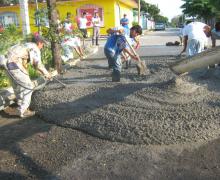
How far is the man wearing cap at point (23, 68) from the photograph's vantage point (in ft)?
23.1

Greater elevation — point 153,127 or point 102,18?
point 102,18

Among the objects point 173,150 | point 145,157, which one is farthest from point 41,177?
point 173,150

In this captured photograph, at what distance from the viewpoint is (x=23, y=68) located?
7176 millimetres

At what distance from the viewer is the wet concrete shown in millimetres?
5488

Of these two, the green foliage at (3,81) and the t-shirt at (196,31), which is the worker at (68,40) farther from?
the t-shirt at (196,31)

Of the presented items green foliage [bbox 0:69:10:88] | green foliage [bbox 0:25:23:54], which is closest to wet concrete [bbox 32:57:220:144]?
green foliage [bbox 0:69:10:88]

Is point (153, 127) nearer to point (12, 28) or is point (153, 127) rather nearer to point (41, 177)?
point (41, 177)

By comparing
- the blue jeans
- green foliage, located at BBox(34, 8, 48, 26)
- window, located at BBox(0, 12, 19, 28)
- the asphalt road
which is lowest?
the asphalt road

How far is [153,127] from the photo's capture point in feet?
18.1

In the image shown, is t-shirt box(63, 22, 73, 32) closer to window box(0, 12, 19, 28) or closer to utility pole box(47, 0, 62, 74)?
utility pole box(47, 0, 62, 74)

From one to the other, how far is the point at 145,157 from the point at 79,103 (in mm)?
2547

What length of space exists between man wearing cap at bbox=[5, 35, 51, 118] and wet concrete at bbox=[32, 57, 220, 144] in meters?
0.33

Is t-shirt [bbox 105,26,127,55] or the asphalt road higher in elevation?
t-shirt [bbox 105,26,127,55]

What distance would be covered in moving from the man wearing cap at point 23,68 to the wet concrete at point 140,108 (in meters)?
0.33
